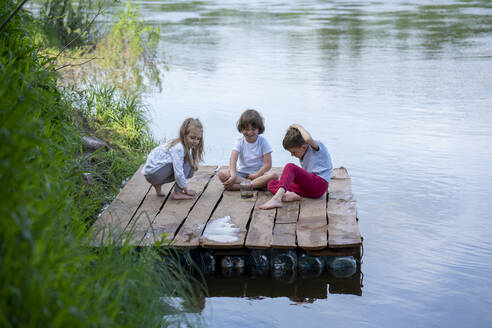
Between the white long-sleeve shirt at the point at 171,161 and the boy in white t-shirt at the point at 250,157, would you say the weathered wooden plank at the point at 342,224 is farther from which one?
→ the white long-sleeve shirt at the point at 171,161

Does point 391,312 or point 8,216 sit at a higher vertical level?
point 8,216

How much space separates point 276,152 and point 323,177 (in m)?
2.10

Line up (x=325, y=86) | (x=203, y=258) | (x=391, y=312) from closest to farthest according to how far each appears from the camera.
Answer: (x=391, y=312), (x=203, y=258), (x=325, y=86)

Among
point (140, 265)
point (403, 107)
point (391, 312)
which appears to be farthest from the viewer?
point (403, 107)

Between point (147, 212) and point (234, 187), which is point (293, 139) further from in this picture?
point (147, 212)

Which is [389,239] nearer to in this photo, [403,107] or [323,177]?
[323,177]

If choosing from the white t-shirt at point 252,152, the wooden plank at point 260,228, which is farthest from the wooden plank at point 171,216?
the wooden plank at point 260,228

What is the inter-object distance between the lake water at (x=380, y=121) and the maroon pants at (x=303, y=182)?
0.51 metres

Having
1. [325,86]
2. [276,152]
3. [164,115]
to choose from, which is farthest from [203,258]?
[325,86]

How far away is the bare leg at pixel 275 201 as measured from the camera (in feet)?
16.5

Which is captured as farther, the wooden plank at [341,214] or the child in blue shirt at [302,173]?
the child in blue shirt at [302,173]

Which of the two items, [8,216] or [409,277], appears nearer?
[8,216]

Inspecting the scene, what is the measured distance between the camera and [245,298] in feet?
13.8

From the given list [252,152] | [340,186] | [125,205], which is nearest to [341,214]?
[340,186]
